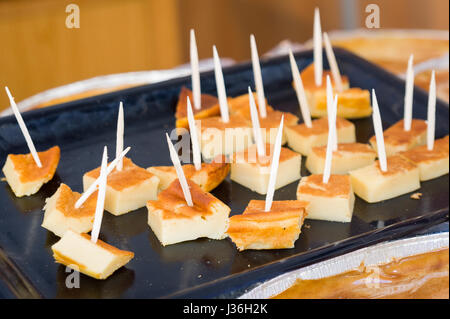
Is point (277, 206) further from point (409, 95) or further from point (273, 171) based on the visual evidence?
point (409, 95)

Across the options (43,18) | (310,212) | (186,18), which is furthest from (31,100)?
(186,18)

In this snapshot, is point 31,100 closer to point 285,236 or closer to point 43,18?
point 285,236

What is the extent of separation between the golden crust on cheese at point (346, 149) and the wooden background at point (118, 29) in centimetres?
226

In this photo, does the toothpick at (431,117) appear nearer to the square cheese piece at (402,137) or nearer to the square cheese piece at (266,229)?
the square cheese piece at (402,137)

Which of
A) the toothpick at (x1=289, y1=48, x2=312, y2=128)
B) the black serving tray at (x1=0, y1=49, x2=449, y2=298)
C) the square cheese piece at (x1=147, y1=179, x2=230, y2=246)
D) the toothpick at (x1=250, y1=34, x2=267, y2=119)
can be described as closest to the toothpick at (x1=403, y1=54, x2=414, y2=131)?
the black serving tray at (x1=0, y1=49, x2=449, y2=298)

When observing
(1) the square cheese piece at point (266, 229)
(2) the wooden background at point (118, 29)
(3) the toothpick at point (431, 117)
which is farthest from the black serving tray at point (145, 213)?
(2) the wooden background at point (118, 29)

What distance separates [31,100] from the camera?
2.43 m

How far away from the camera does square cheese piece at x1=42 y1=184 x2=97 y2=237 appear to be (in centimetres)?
169

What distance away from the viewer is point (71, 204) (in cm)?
175

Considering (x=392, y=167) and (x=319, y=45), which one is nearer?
(x=392, y=167)

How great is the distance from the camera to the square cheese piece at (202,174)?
1883 millimetres

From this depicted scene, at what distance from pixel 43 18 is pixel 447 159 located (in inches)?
102

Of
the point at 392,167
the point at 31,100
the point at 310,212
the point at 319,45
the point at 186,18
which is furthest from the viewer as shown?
the point at 186,18

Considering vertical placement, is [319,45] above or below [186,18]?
above
